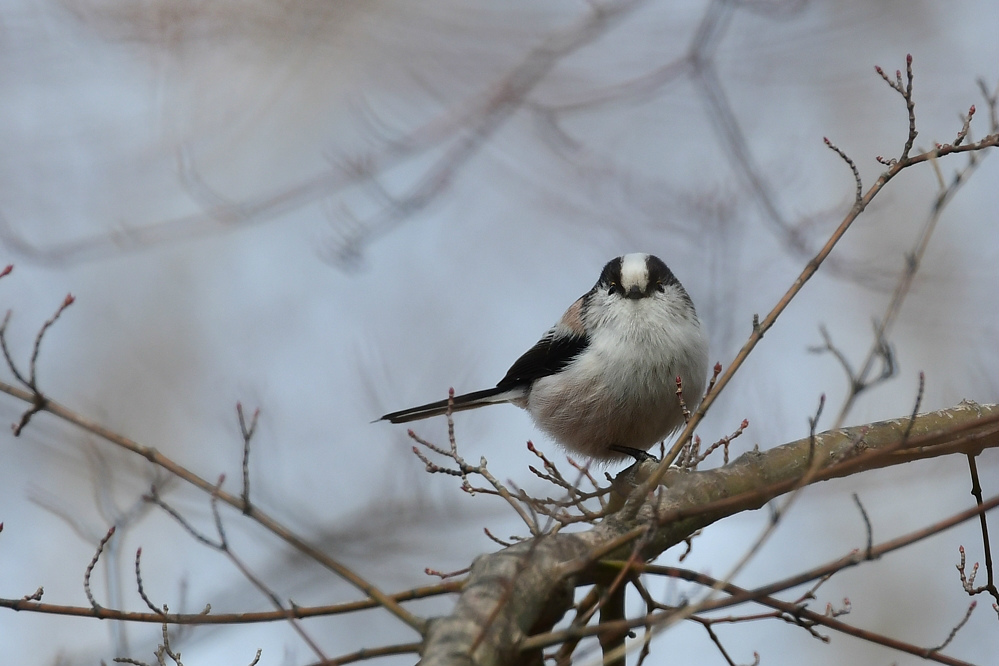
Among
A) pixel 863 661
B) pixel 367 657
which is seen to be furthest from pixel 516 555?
pixel 863 661

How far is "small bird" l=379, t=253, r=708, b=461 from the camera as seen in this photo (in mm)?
4312

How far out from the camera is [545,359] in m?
5.05

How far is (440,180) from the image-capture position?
613 cm

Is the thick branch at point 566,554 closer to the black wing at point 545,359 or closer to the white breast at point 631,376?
the white breast at point 631,376

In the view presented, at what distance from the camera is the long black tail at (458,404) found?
16.6 feet

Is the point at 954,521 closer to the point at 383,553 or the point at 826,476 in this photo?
the point at 826,476

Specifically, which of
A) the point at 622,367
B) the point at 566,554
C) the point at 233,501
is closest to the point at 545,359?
the point at 622,367

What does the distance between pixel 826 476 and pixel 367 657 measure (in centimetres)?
118

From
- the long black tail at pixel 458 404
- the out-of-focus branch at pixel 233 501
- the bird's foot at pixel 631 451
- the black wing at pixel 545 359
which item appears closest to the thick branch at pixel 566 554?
the out-of-focus branch at pixel 233 501

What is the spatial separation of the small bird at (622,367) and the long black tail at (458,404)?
1 centimetres

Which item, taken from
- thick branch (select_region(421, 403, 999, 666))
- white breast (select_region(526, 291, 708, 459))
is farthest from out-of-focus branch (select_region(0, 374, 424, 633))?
white breast (select_region(526, 291, 708, 459))

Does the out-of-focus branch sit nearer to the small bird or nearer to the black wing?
the small bird

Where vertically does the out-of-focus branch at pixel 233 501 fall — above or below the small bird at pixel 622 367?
below

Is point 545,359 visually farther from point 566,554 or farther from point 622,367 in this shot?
point 566,554
